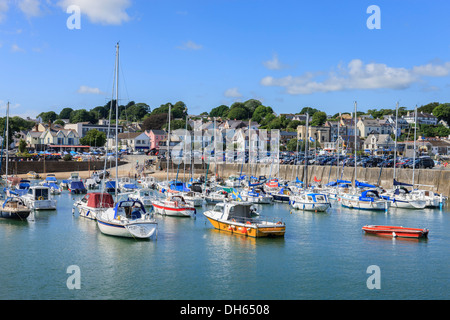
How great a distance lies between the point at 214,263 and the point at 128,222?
7565 millimetres

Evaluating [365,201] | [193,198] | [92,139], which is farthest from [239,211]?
[92,139]

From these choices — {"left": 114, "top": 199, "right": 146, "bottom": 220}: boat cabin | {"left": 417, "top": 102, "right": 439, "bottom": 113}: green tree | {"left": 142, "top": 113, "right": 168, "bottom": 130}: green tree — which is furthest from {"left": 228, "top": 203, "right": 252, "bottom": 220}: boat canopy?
{"left": 417, "top": 102, "right": 439, "bottom": 113}: green tree

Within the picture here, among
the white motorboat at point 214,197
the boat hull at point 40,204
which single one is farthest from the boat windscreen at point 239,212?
the boat hull at point 40,204

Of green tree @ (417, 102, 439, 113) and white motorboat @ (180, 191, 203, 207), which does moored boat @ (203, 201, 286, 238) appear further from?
green tree @ (417, 102, 439, 113)

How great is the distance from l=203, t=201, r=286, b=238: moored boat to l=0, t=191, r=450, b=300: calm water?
708 mm

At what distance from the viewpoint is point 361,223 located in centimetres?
4422

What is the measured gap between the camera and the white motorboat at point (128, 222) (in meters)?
33.1

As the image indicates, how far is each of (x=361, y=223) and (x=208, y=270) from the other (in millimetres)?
21426

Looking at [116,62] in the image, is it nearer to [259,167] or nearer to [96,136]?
[259,167]

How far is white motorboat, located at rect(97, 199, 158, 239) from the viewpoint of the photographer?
33.1 m

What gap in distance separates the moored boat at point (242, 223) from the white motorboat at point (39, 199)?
18085mm

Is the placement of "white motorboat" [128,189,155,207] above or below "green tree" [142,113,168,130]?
below
